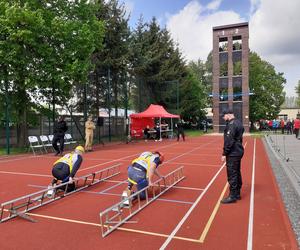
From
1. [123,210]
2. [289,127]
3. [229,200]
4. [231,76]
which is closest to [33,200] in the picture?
[123,210]

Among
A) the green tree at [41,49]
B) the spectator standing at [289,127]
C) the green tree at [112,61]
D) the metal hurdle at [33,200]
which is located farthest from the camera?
the spectator standing at [289,127]

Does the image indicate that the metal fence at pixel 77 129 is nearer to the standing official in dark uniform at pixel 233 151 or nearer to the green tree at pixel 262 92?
the standing official in dark uniform at pixel 233 151

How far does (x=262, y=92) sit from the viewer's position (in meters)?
57.7

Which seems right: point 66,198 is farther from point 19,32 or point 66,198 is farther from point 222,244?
point 19,32

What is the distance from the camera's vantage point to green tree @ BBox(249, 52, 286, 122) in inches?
2218

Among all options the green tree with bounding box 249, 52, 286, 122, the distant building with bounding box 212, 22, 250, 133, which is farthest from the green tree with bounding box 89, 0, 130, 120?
the green tree with bounding box 249, 52, 286, 122

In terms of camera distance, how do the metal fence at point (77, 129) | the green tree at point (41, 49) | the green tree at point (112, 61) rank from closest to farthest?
the green tree at point (41, 49)
the metal fence at point (77, 129)
the green tree at point (112, 61)

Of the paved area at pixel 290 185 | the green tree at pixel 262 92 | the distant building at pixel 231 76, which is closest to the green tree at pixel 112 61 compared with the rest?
the paved area at pixel 290 185

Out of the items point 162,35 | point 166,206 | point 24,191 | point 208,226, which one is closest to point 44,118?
point 24,191

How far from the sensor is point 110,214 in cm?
657

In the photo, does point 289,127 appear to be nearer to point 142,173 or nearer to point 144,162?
point 144,162

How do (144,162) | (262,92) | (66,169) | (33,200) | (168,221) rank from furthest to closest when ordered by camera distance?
(262,92)
(66,169)
(144,162)
(33,200)
(168,221)

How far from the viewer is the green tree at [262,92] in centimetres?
5634

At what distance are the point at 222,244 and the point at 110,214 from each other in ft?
7.54
